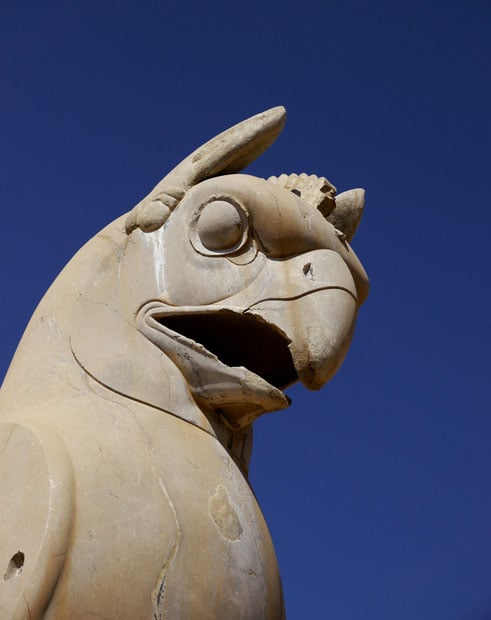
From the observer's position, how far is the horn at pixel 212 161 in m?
4.60

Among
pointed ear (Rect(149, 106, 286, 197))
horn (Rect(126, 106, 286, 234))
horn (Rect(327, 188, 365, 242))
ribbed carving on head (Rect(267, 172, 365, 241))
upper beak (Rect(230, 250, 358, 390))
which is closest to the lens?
upper beak (Rect(230, 250, 358, 390))

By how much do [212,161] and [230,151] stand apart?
0.09 metres

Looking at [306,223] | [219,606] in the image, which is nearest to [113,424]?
[219,606]

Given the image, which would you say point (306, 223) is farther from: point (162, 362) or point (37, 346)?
point (37, 346)

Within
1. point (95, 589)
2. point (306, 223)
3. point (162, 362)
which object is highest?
point (306, 223)

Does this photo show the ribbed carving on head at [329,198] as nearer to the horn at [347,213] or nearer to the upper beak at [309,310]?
the horn at [347,213]

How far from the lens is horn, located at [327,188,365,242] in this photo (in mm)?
5031

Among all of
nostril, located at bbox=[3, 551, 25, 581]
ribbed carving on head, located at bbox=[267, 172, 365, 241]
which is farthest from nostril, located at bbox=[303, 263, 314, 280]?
nostril, located at bbox=[3, 551, 25, 581]

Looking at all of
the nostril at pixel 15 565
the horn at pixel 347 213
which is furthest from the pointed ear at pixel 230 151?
the nostril at pixel 15 565

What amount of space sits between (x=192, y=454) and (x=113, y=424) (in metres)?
0.31

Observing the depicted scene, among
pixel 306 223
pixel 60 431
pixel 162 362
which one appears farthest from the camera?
pixel 306 223

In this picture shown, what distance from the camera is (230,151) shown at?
15.6ft

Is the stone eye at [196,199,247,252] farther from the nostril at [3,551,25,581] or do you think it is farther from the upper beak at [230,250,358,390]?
the nostril at [3,551,25,581]

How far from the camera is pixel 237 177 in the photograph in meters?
4.58
